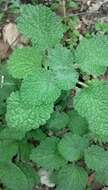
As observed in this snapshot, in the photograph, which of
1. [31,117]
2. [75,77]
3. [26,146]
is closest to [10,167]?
[26,146]

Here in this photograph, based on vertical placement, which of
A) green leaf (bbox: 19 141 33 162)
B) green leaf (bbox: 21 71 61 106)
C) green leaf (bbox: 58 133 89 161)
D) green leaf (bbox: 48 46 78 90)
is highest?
green leaf (bbox: 48 46 78 90)


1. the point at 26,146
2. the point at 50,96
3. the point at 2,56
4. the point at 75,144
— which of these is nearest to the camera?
the point at 50,96

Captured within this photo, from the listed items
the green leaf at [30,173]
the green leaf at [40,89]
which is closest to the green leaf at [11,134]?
the green leaf at [30,173]

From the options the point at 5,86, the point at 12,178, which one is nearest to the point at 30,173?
the point at 12,178

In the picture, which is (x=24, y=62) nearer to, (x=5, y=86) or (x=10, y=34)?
(x=5, y=86)

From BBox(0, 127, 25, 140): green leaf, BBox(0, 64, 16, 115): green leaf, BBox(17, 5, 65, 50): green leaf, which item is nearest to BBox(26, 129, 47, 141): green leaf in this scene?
BBox(0, 127, 25, 140): green leaf

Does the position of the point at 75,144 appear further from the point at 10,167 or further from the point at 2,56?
the point at 2,56

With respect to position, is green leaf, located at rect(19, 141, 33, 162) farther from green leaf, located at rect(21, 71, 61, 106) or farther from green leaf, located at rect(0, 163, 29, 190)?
green leaf, located at rect(21, 71, 61, 106)
